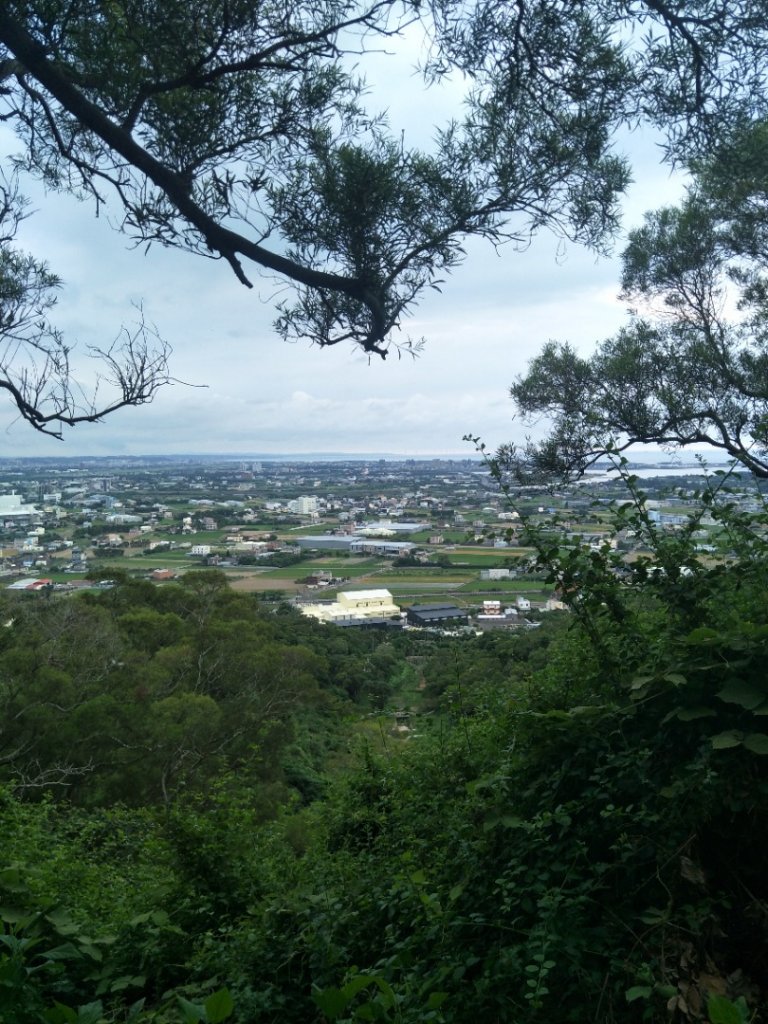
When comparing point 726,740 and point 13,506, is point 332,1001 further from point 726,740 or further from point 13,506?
point 13,506

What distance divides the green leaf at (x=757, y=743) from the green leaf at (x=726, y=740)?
19 millimetres

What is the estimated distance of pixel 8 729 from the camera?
28.3 ft

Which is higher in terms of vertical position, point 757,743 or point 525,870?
point 757,743

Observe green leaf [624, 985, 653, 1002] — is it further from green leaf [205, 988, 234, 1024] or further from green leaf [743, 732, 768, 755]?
green leaf [205, 988, 234, 1024]

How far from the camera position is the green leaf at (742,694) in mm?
1658

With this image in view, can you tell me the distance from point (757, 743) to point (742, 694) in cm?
13

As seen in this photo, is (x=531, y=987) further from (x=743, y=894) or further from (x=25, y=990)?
(x=25, y=990)

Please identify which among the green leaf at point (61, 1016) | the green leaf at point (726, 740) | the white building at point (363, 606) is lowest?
the white building at point (363, 606)

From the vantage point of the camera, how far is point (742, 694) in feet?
5.55

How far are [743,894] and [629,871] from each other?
268mm

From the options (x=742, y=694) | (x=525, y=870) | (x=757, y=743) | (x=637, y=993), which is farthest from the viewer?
(x=525, y=870)

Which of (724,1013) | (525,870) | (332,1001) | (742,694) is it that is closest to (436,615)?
(525,870)

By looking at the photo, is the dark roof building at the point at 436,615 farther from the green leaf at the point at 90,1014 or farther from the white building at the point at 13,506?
the white building at the point at 13,506

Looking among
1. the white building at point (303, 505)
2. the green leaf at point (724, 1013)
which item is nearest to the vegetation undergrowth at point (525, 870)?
the green leaf at point (724, 1013)
